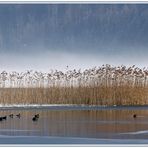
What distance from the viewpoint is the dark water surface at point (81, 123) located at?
6.99m

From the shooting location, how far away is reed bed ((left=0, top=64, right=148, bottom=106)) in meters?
7.22

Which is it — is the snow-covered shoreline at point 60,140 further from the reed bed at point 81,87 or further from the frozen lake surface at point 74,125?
the reed bed at point 81,87

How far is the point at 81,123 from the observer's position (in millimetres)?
7703

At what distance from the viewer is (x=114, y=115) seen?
7691 millimetres

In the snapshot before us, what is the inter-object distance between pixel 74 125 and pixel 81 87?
1.58ft

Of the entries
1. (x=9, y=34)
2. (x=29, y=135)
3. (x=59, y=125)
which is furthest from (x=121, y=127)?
(x=9, y=34)

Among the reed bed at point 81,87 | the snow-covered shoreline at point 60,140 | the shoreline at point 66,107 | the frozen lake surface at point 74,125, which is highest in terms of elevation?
the reed bed at point 81,87

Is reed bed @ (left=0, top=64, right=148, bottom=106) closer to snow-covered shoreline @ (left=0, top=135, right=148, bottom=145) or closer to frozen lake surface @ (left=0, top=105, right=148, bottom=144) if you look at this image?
frozen lake surface @ (left=0, top=105, right=148, bottom=144)

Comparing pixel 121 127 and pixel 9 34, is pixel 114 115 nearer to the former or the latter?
pixel 121 127

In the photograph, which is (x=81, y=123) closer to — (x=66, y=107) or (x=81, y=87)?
(x=66, y=107)

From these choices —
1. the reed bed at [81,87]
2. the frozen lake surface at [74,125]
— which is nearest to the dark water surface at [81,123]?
the frozen lake surface at [74,125]

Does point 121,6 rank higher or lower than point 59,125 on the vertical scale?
higher

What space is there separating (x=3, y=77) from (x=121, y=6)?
1.58m

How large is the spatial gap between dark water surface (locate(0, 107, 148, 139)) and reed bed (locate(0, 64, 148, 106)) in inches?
5.2
